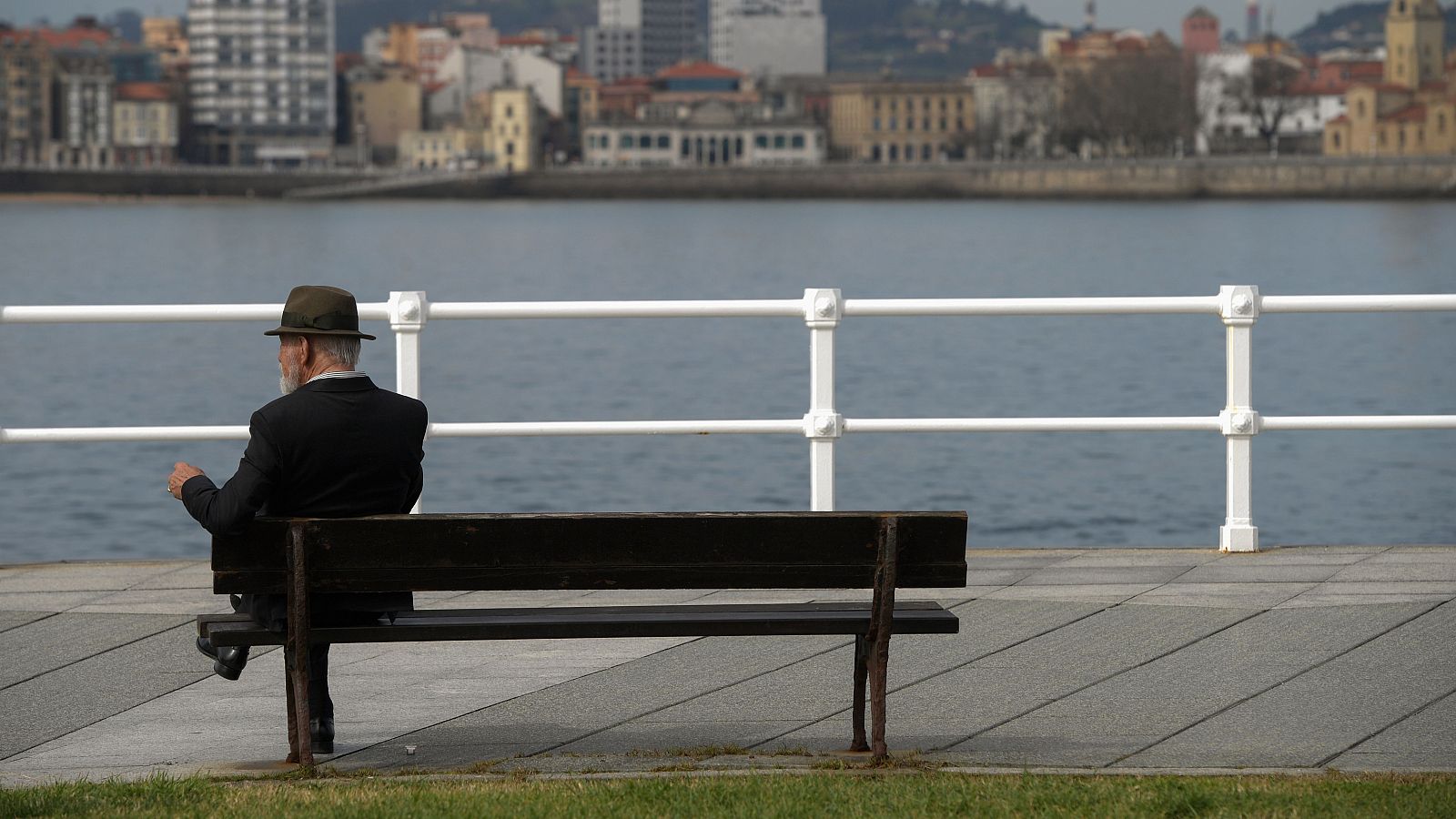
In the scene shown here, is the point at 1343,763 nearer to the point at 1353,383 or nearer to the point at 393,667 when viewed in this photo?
the point at 393,667

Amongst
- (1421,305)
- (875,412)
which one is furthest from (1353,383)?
(1421,305)

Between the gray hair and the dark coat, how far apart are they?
55 millimetres

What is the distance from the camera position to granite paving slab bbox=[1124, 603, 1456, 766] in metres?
5.27

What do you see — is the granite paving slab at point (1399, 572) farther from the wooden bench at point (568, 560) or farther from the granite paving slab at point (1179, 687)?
the wooden bench at point (568, 560)

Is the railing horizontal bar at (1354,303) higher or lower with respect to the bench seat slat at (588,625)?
higher

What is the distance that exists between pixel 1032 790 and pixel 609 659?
205cm

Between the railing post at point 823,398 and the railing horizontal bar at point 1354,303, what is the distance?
1628 millimetres

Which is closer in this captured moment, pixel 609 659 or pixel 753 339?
pixel 609 659

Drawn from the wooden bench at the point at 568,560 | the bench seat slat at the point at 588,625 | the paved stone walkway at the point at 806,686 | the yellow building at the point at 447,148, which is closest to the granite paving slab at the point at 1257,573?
the paved stone walkway at the point at 806,686

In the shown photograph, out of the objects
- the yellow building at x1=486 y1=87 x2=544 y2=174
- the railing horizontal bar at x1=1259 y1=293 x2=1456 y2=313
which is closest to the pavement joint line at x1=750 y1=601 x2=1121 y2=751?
the railing horizontal bar at x1=1259 y1=293 x2=1456 y2=313

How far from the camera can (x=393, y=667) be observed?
645cm

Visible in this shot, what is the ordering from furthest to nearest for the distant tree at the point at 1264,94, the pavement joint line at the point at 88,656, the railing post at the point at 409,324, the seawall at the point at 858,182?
the distant tree at the point at 1264,94
the seawall at the point at 858,182
the railing post at the point at 409,324
the pavement joint line at the point at 88,656

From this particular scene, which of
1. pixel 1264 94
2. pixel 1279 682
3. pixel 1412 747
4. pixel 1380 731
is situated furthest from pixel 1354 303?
pixel 1264 94

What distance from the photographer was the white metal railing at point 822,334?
798cm
